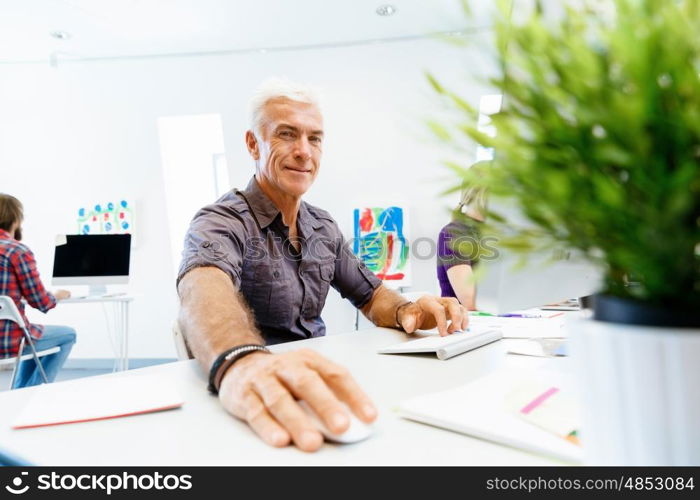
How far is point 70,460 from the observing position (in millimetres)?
521

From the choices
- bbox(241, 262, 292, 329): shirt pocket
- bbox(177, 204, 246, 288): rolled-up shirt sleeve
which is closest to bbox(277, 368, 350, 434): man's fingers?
bbox(177, 204, 246, 288): rolled-up shirt sleeve

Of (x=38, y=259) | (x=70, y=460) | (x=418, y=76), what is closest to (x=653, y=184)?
(x=70, y=460)

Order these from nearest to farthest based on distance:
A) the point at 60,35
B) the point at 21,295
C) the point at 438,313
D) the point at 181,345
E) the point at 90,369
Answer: the point at 181,345, the point at 438,313, the point at 21,295, the point at 60,35, the point at 90,369

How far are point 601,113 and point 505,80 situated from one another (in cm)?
7

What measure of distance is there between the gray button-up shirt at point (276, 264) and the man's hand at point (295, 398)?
2.43ft

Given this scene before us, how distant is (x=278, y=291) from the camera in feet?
4.99

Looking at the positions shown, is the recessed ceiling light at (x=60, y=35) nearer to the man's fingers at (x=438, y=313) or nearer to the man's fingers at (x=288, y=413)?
the man's fingers at (x=438, y=313)

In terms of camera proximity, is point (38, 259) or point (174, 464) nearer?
point (174, 464)

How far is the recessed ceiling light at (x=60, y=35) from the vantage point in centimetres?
417

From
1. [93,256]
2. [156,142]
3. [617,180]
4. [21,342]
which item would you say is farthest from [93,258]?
[617,180]

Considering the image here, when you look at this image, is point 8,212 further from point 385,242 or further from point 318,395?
point 318,395

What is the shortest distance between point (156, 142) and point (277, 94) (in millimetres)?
3520

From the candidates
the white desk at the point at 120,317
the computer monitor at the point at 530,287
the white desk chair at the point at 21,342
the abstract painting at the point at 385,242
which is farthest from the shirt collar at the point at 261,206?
the white desk at the point at 120,317
